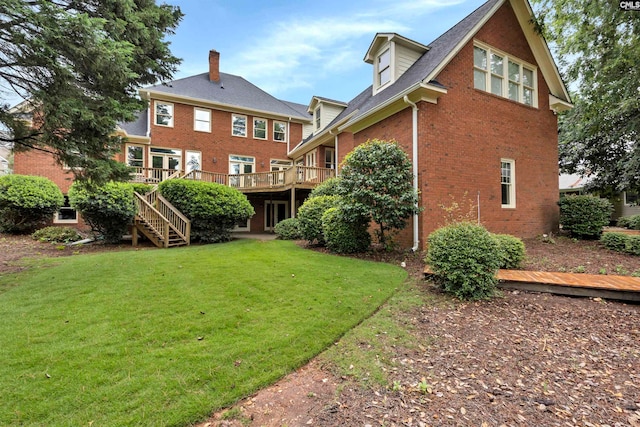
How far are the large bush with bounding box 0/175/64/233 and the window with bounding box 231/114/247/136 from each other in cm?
992

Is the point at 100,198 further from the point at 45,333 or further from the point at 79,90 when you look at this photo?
the point at 45,333

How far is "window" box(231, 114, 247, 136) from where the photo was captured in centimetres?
1905

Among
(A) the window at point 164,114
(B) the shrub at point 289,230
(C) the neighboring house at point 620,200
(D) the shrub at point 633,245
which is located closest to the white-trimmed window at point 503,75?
(D) the shrub at point 633,245

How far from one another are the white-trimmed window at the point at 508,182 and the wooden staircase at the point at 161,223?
1178 centimetres

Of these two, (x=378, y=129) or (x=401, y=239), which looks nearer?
(x=401, y=239)

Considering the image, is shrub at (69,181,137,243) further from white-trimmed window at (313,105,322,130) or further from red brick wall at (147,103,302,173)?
white-trimmed window at (313,105,322,130)

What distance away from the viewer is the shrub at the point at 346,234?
851 centimetres

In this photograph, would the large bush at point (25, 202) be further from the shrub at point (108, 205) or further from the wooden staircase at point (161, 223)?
the wooden staircase at point (161, 223)

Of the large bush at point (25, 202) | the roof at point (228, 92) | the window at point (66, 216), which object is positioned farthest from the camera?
the roof at point (228, 92)

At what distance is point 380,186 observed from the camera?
7.98 metres

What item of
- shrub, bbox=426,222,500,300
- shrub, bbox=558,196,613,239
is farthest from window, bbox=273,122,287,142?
shrub, bbox=426,222,500,300

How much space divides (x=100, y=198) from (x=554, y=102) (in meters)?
17.7

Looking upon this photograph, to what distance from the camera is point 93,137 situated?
565cm

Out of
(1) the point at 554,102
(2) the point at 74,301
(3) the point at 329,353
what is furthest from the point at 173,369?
(1) the point at 554,102
